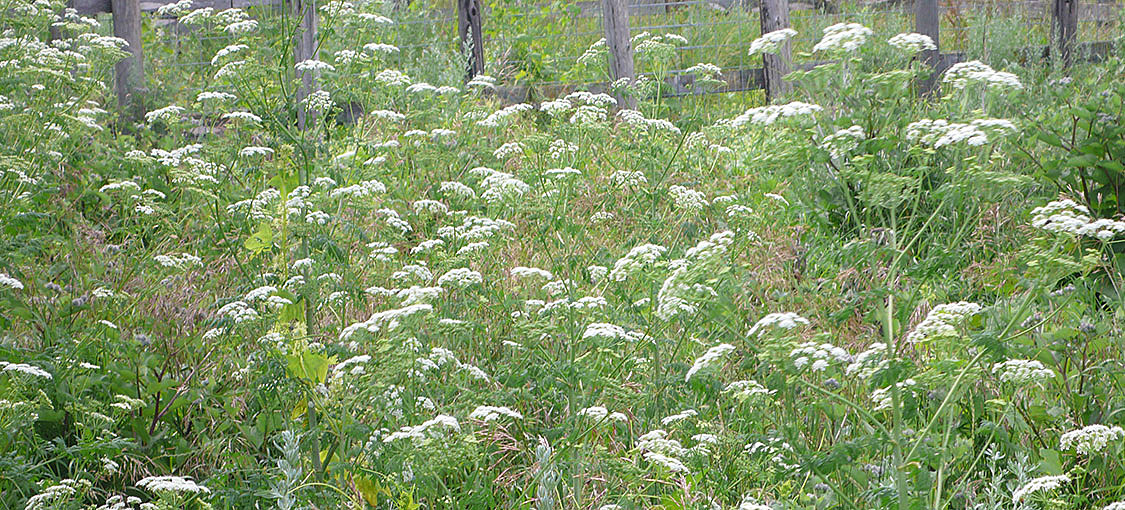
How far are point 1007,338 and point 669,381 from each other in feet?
3.90

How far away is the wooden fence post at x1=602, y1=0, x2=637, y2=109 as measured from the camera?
7.84 meters

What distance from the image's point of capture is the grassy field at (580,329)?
7.69ft

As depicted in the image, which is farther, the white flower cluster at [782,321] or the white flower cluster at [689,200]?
the white flower cluster at [689,200]

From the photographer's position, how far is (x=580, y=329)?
295 cm

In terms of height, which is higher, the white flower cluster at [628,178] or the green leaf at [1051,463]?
the white flower cluster at [628,178]

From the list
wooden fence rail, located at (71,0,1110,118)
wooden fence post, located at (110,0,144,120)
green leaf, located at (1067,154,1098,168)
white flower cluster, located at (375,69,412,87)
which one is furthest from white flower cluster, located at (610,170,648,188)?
wooden fence post, located at (110,0,144,120)

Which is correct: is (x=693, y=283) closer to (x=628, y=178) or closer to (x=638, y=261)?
(x=638, y=261)

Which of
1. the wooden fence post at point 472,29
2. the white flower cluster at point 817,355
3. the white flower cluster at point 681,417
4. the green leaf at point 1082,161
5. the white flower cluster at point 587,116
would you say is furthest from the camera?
the wooden fence post at point 472,29

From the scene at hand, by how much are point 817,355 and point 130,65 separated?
7036mm

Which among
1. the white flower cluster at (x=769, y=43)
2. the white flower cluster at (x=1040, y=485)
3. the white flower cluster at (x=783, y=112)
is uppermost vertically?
the white flower cluster at (x=769, y=43)

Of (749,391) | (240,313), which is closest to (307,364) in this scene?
(240,313)

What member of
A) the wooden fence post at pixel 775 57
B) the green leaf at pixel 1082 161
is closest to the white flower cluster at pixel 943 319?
the green leaf at pixel 1082 161

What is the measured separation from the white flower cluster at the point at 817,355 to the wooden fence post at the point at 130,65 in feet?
22.0

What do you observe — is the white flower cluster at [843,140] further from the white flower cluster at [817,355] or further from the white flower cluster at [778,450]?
the white flower cluster at [778,450]
